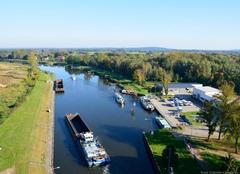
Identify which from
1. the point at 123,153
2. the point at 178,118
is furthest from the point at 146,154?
the point at 178,118

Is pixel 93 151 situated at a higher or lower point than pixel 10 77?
lower

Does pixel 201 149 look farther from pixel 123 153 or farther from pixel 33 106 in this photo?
pixel 33 106

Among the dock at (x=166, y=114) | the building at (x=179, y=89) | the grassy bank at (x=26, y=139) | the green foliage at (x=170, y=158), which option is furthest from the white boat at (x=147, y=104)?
the green foliage at (x=170, y=158)

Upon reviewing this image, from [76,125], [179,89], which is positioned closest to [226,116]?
[76,125]

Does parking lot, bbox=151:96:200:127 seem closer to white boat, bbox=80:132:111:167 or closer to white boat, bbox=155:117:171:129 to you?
white boat, bbox=155:117:171:129

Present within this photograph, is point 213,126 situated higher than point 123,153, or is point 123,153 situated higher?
point 213,126

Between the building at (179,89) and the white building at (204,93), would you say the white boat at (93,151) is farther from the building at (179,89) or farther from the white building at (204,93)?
the building at (179,89)

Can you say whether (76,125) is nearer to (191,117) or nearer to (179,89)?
(191,117)
